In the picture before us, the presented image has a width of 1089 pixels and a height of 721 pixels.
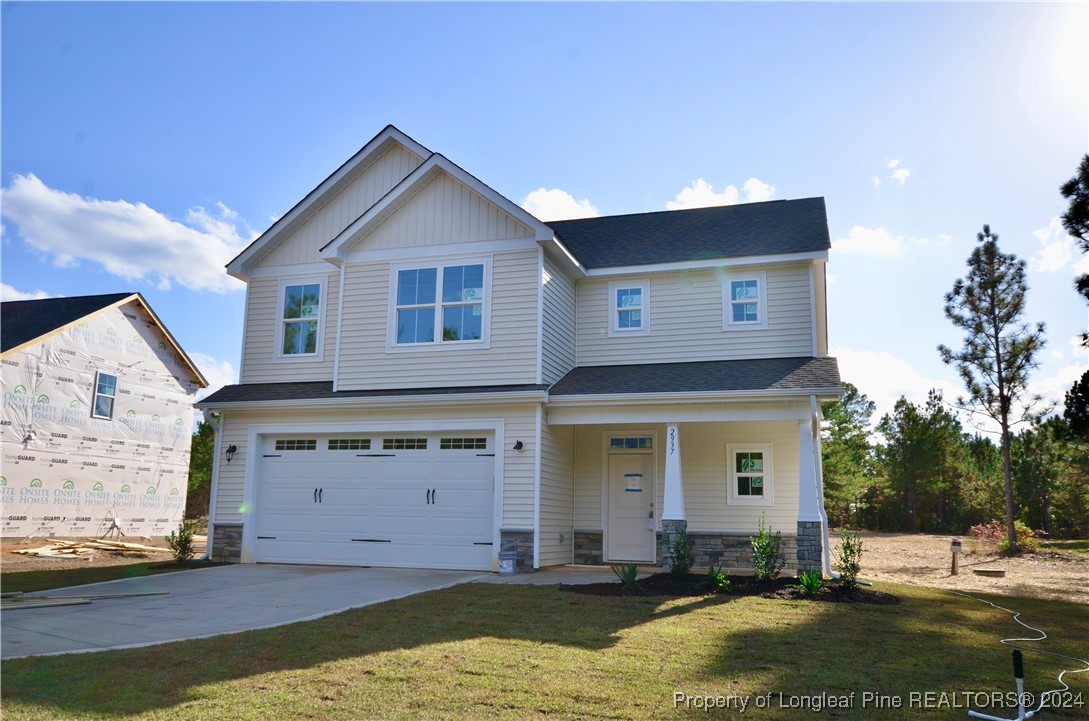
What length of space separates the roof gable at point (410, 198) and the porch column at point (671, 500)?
4334mm

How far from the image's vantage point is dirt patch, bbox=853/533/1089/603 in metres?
12.7

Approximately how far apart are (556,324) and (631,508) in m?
3.87

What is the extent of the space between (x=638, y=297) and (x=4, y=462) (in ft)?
51.5

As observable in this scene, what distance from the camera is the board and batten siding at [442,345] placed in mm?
13680

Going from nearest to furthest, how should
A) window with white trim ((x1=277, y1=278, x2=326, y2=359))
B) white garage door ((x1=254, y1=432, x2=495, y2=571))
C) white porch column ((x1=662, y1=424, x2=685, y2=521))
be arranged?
white porch column ((x1=662, y1=424, x2=685, y2=521)) < white garage door ((x1=254, y1=432, x2=495, y2=571)) < window with white trim ((x1=277, y1=278, x2=326, y2=359))

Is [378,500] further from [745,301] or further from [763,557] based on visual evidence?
[745,301]

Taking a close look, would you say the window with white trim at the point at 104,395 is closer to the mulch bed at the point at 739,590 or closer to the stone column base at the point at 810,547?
the mulch bed at the point at 739,590

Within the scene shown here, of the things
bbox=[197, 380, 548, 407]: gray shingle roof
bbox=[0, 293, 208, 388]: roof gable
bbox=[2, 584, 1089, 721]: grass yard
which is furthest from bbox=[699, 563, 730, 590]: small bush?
bbox=[0, 293, 208, 388]: roof gable

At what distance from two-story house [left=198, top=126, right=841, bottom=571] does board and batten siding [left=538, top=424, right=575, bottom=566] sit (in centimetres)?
6

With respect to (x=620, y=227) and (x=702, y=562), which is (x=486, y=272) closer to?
(x=620, y=227)

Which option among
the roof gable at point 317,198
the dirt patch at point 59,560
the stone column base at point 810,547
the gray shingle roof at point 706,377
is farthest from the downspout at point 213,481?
the stone column base at point 810,547

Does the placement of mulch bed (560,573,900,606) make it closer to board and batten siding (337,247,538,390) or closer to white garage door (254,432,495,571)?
white garage door (254,432,495,571)

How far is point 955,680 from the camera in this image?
18.7ft

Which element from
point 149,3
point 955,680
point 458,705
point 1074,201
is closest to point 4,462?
point 149,3
